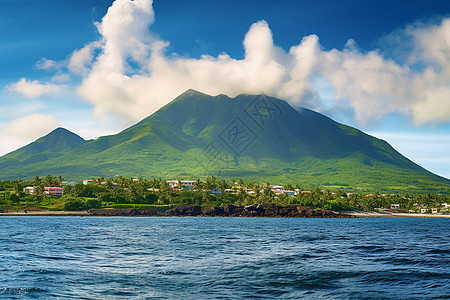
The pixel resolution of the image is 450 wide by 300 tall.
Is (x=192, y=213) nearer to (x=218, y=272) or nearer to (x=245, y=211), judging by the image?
(x=245, y=211)

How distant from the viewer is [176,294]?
22547 millimetres

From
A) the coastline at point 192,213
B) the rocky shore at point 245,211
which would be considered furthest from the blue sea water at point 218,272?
the rocky shore at point 245,211

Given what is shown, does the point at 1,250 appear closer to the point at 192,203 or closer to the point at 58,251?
the point at 58,251

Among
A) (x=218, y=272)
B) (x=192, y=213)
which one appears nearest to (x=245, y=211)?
(x=192, y=213)

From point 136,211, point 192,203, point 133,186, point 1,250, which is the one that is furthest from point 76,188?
point 1,250

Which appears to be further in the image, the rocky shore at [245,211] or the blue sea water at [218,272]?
the rocky shore at [245,211]

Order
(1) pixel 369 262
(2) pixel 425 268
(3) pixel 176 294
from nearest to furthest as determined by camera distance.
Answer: (3) pixel 176 294, (2) pixel 425 268, (1) pixel 369 262

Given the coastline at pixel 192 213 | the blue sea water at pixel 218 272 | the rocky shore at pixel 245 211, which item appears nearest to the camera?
the blue sea water at pixel 218 272

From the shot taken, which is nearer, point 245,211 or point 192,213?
point 192,213

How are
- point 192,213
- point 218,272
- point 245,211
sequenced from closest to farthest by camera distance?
point 218,272 → point 192,213 → point 245,211

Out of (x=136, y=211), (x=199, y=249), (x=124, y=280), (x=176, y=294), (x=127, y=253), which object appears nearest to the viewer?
(x=176, y=294)

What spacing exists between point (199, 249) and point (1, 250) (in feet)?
65.6

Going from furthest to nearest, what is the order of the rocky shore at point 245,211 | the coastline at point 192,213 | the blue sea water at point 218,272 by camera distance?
the rocky shore at point 245,211
the coastline at point 192,213
the blue sea water at point 218,272

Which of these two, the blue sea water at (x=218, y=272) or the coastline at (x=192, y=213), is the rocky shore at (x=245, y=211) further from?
the blue sea water at (x=218, y=272)
